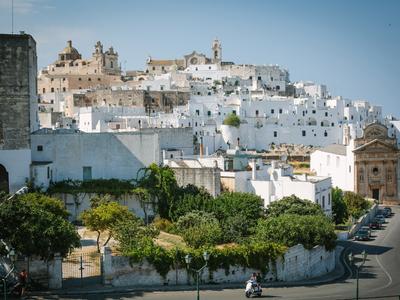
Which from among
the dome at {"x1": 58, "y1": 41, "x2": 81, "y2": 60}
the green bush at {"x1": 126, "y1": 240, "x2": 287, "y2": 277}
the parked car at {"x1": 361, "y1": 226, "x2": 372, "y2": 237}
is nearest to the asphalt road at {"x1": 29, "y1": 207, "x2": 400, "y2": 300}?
the green bush at {"x1": 126, "y1": 240, "x2": 287, "y2": 277}

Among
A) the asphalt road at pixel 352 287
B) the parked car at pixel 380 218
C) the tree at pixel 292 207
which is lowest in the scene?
the asphalt road at pixel 352 287

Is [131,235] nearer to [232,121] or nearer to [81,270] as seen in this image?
[81,270]

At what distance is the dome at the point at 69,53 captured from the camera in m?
110

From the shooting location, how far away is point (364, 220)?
46188 mm

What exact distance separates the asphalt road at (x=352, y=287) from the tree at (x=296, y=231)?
192cm

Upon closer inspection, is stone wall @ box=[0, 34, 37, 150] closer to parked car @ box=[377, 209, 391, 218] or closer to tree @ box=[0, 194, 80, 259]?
tree @ box=[0, 194, 80, 259]

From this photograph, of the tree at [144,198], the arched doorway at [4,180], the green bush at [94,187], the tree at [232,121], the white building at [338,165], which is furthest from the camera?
the tree at [232,121]

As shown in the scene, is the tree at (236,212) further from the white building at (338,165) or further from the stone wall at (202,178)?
the white building at (338,165)

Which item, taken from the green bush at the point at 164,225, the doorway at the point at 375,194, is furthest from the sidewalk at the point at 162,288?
the doorway at the point at 375,194

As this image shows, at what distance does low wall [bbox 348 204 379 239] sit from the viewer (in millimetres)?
41616

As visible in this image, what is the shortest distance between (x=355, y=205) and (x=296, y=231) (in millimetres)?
22459

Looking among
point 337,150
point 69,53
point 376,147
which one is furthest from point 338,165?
point 69,53

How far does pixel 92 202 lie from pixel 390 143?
121 ft

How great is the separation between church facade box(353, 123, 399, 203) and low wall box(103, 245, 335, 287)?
102ft
